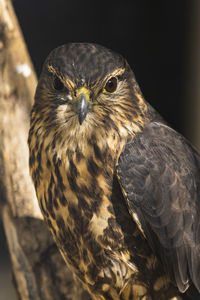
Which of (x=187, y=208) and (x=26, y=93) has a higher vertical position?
(x=26, y=93)

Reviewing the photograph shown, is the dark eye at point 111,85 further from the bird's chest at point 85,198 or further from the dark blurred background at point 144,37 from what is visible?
the dark blurred background at point 144,37

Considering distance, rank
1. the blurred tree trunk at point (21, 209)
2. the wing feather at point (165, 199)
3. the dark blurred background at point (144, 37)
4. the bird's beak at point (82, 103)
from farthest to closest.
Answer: the dark blurred background at point (144, 37), the blurred tree trunk at point (21, 209), the wing feather at point (165, 199), the bird's beak at point (82, 103)

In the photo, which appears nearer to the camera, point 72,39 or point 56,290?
point 56,290

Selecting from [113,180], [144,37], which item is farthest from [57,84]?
[144,37]

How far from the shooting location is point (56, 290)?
2.64m

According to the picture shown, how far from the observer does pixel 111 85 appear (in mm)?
2117

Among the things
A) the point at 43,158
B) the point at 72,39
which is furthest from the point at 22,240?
the point at 72,39

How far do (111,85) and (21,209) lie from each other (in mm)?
911

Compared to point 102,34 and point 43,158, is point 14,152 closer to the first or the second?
point 43,158

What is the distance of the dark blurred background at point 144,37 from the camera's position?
3.76m

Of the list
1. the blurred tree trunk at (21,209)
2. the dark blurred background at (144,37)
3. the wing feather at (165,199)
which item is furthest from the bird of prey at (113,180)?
the dark blurred background at (144,37)

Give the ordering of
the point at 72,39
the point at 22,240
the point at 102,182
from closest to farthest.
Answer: the point at 102,182, the point at 22,240, the point at 72,39

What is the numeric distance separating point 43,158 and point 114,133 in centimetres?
34

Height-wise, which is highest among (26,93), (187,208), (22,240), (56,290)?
(26,93)
